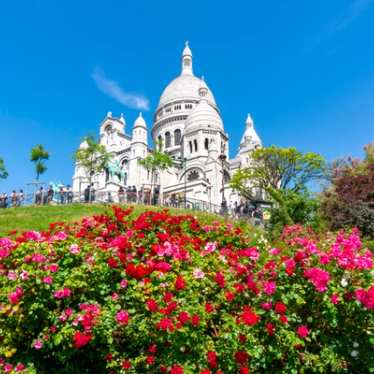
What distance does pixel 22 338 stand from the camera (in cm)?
532

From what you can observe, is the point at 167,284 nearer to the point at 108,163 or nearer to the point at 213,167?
the point at 108,163

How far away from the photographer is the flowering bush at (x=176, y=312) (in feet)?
15.8

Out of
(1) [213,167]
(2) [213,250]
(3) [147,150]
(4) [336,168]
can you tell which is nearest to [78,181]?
(3) [147,150]

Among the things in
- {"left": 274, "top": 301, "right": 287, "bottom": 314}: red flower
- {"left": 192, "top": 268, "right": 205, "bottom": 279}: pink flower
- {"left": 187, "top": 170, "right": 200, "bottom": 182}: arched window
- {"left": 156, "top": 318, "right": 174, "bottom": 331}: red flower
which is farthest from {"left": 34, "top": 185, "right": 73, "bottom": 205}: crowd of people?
{"left": 187, "top": 170, "right": 200, "bottom": 182}: arched window

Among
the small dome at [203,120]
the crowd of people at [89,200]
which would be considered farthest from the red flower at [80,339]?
the small dome at [203,120]

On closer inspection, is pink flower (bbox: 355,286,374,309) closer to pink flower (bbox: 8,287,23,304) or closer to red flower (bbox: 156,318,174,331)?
red flower (bbox: 156,318,174,331)

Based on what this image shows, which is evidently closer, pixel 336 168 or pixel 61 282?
pixel 61 282

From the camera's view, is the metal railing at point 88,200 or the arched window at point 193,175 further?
the arched window at point 193,175

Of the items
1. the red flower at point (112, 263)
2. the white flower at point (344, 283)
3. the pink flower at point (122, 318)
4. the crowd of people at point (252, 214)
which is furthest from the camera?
the crowd of people at point (252, 214)

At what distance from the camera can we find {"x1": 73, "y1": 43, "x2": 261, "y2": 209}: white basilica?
49.1m

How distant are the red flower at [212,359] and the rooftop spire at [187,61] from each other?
8233 cm

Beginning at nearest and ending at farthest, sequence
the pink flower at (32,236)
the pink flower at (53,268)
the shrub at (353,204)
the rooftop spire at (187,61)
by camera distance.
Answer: the pink flower at (53,268) < the pink flower at (32,236) < the shrub at (353,204) < the rooftop spire at (187,61)

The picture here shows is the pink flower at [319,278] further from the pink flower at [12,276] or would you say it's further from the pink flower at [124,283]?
the pink flower at [12,276]

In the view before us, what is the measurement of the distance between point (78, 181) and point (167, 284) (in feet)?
188
